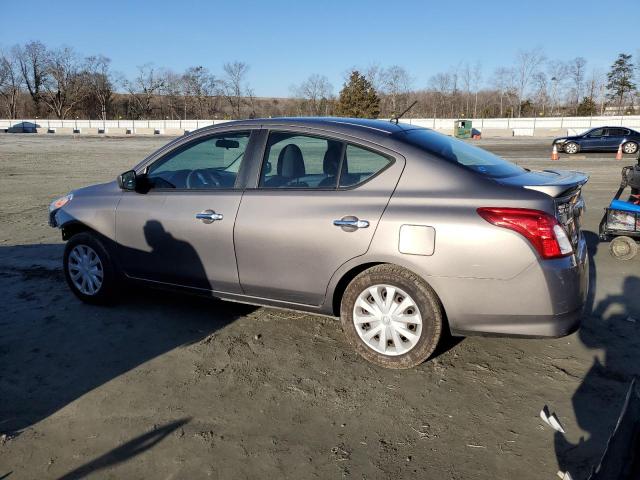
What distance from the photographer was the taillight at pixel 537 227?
3.19 m

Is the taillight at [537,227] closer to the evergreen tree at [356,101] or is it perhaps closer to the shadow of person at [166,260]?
the shadow of person at [166,260]

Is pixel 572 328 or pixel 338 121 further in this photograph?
pixel 338 121

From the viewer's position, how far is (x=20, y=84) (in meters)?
91.6

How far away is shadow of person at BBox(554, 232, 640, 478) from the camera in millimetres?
2777

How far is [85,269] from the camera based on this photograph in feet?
16.0

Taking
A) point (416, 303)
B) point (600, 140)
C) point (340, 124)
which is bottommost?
point (416, 303)

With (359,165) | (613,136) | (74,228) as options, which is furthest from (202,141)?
(613,136)

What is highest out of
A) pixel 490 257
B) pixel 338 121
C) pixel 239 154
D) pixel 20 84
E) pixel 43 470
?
pixel 20 84

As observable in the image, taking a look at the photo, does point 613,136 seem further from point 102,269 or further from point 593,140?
point 102,269

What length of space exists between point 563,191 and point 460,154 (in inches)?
32.4

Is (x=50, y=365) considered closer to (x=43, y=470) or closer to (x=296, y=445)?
(x=43, y=470)

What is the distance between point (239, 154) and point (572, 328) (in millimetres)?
2782

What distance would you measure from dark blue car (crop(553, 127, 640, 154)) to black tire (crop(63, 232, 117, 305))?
79.8 feet

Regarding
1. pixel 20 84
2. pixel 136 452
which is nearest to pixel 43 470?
pixel 136 452
